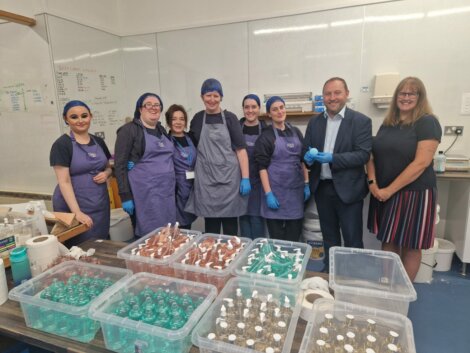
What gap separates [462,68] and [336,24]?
111cm

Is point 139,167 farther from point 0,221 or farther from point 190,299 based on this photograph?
point 190,299

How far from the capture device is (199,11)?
10.4ft

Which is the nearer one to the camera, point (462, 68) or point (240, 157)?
point (240, 157)

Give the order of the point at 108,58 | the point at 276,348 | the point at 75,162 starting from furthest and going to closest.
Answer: the point at 108,58
the point at 75,162
the point at 276,348

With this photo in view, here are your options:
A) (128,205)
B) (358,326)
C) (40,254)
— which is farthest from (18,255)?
(358,326)

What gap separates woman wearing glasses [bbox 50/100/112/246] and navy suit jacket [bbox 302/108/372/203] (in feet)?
4.78

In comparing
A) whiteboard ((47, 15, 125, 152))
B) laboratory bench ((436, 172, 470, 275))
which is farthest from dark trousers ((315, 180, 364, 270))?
whiteboard ((47, 15, 125, 152))

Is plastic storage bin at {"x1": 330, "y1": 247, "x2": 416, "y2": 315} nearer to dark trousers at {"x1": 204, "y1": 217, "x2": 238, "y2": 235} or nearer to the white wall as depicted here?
dark trousers at {"x1": 204, "y1": 217, "x2": 238, "y2": 235}

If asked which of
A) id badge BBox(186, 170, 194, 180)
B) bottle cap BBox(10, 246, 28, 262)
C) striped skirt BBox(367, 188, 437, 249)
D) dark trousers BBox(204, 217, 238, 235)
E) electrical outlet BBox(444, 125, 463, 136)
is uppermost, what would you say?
electrical outlet BBox(444, 125, 463, 136)

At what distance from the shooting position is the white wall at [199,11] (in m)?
2.84

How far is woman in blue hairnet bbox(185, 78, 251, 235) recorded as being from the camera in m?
2.09

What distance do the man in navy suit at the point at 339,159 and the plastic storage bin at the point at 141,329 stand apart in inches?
50.2

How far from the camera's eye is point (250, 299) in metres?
0.94

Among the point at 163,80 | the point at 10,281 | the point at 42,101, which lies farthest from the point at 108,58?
the point at 10,281
